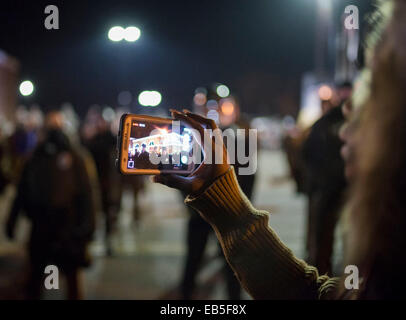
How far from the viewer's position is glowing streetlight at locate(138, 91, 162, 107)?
425 inches

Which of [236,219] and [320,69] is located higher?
[320,69]

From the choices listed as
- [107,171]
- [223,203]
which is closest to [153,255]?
[107,171]

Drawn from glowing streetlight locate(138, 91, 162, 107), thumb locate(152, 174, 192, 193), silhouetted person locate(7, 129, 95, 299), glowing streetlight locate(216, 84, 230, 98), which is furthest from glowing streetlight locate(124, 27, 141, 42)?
thumb locate(152, 174, 192, 193)

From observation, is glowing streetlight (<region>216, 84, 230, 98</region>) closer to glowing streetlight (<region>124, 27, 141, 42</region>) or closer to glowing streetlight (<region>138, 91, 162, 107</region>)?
glowing streetlight (<region>124, 27, 141, 42</region>)

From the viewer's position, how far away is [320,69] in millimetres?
17500

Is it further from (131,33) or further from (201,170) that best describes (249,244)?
(131,33)

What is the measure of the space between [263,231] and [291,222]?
25.2 feet

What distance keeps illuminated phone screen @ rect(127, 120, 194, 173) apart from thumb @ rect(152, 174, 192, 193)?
0.21 ft

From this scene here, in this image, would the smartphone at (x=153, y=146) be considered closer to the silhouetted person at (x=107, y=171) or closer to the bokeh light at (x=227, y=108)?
the bokeh light at (x=227, y=108)

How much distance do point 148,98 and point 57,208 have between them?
307 inches

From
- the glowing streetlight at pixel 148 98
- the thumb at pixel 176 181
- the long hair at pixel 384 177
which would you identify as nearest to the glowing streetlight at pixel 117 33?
the glowing streetlight at pixel 148 98

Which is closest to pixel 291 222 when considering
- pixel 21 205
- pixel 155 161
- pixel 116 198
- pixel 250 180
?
pixel 116 198

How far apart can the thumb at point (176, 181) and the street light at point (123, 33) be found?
5.26 meters

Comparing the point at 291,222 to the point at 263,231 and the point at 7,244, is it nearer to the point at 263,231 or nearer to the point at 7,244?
the point at 7,244
